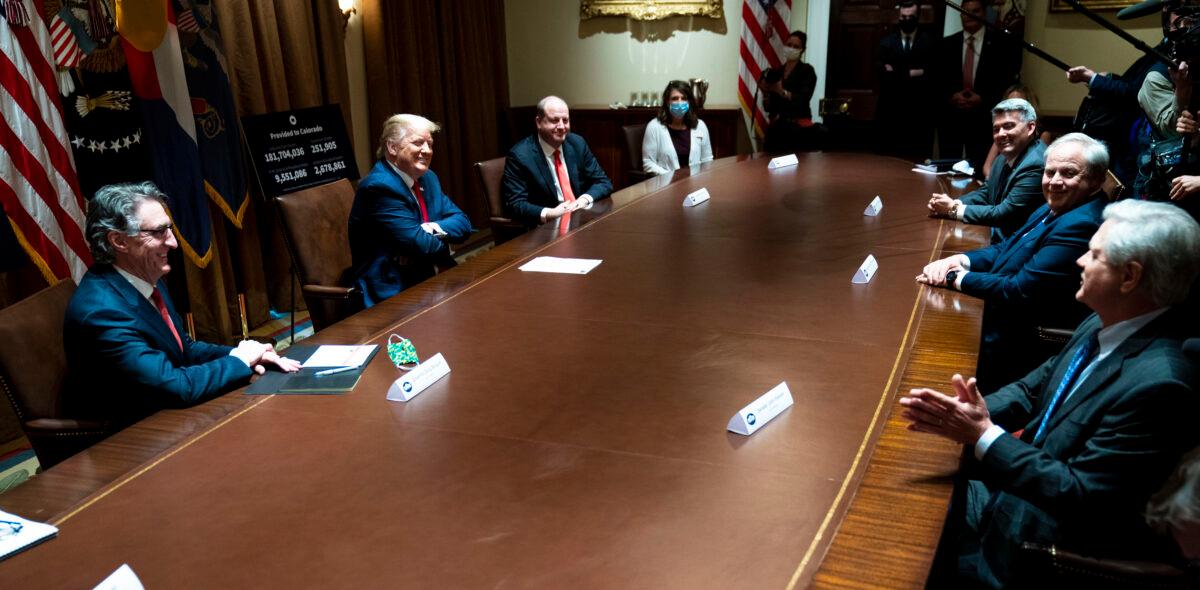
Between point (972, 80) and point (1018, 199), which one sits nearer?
point (1018, 199)

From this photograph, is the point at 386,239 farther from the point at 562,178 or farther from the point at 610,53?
the point at 610,53

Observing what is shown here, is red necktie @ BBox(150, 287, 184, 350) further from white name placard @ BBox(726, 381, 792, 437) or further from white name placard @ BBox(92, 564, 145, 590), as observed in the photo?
white name placard @ BBox(726, 381, 792, 437)

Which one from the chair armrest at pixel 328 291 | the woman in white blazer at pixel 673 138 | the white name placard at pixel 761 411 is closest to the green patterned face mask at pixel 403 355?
the white name placard at pixel 761 411

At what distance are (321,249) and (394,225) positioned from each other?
314mm

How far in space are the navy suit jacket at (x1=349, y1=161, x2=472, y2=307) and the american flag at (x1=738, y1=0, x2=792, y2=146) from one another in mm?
4373

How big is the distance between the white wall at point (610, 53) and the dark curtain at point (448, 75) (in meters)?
0.36

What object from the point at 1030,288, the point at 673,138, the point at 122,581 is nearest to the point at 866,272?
the point at 1030,288

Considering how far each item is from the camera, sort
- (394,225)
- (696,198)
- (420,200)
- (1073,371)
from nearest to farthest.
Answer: (1073,371), (394,225), (420,200), (696,198)

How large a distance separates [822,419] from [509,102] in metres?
6.29

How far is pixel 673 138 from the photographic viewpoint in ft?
17.9

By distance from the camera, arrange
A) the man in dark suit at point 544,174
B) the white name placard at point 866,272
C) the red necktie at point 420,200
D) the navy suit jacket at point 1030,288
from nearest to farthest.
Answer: the navy suit jacket at point 1030,288 → the white name placard at point 866,272 → the red necktie at point 420,200 → the man in dark suit at point 544,174

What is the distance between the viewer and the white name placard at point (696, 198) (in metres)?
3.83

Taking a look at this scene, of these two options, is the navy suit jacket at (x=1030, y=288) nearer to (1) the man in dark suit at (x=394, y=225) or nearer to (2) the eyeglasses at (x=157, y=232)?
(1) the man in dark suit at (x=394, y=225)

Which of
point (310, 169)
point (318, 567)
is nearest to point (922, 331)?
point (318, 567)
